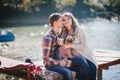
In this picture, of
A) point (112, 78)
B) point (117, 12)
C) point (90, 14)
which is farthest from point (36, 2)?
point (112, 78)

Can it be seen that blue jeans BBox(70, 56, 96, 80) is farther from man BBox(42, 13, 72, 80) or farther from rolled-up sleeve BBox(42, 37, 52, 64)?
rolled-up sleeve BBox(42, 37, 52, 64)

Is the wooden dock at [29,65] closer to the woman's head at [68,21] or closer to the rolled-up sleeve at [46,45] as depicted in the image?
the rolled-up sleeve at [46,45]

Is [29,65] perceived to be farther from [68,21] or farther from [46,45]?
[68,21]

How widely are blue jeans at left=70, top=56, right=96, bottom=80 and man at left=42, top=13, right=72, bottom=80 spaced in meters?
0.26

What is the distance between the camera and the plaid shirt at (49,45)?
7.73m

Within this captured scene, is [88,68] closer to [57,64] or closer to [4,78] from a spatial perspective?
[57,64]

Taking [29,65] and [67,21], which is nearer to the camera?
[67,21]

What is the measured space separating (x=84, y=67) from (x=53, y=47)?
83 cm

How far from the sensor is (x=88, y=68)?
778 centimetres

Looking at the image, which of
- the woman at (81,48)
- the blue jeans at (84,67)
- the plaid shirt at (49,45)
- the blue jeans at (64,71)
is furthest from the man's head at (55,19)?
the blue jeans at (64,71)

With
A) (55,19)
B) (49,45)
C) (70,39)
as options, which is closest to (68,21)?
(55,19)

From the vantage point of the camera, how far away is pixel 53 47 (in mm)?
7840

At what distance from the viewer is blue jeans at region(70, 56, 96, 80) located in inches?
306

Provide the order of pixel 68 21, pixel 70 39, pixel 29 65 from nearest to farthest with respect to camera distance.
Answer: pixel 68 21
pixel 70 39
pixel 29 65
